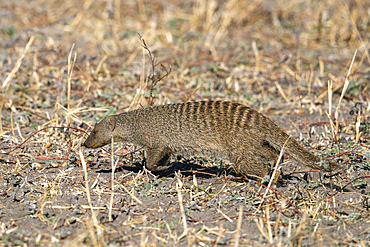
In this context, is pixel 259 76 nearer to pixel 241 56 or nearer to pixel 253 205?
pixel 241 56

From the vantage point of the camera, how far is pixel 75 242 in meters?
2.73

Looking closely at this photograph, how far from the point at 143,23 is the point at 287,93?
10.2 feet

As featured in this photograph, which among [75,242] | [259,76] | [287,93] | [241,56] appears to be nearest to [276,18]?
[241,56]

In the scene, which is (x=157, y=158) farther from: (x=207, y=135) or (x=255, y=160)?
(x=255, y=160)

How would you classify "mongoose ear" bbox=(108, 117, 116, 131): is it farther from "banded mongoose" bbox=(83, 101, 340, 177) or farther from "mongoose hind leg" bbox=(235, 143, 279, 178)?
"mongoose hind leg" bbox=(235, 143, 279, 178)

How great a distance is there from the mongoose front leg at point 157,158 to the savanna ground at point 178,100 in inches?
3.6

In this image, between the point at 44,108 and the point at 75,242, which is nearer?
the point at 75,242

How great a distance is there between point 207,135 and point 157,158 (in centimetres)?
45

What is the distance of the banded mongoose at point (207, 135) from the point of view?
11.8 ft

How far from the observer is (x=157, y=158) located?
3.76 m

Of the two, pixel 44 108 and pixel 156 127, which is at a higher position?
pixel 156 127

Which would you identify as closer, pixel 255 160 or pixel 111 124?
pixel 255 160

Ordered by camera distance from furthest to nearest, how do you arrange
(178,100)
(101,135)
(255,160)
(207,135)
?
(178,100) < (101,135) < (207,135) < (255,160)

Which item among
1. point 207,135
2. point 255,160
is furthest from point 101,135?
point 255,160
